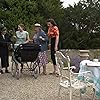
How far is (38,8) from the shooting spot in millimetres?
38750

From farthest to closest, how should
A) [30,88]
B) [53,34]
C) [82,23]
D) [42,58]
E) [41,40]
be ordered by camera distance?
[82,23] → [42,58] → [41,40] → [53,34] → [30,88]

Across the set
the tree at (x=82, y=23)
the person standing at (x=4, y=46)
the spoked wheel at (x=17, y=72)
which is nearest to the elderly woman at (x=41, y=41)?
the spoked wheel at (x=17, y=72)

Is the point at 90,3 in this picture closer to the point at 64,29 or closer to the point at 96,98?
the point at 64,29

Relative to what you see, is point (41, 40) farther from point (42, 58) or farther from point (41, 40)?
point (42, 58)

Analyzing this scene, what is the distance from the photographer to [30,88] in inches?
331

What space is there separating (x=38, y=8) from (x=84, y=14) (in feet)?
40.2

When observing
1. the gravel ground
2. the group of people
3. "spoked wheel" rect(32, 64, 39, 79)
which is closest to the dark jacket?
the group of people

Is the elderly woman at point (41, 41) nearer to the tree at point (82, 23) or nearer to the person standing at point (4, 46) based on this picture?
the person standing at point (4, 46)

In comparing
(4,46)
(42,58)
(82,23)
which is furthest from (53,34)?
(82,23)

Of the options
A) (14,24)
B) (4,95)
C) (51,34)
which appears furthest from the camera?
(14,24)

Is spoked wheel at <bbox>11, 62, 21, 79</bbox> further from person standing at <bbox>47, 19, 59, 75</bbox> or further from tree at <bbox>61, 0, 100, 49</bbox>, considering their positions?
tree at <bbox>61, 0, 100, 49</bbox>

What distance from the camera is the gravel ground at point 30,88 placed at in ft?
24.3

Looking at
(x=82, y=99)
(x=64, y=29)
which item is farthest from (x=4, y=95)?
(x=64, y=29)

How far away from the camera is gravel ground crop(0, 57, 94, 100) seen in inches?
292
